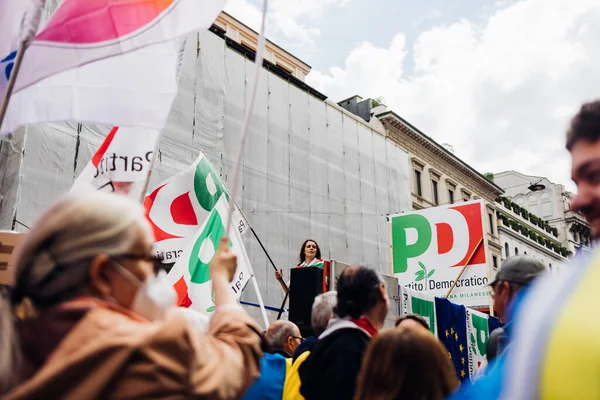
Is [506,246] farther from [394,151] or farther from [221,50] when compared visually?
[221,50]

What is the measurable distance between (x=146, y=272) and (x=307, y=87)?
701 inches

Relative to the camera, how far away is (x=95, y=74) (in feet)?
9.56

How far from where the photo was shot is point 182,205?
6.58m

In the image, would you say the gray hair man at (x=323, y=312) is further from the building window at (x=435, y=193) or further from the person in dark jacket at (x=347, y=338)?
the building window at (x=435, y=193)

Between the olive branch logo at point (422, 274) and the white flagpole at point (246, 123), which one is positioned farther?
the olive branch logo at point (422, 274)

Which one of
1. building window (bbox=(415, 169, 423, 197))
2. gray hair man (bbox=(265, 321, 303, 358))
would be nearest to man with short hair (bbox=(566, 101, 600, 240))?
gray hair man (bbox=(265, 321, 303, 358))

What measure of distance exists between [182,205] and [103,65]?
147 inches

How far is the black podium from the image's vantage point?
5.48 meters

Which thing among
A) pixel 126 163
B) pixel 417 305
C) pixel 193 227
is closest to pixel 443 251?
pixel 417 305

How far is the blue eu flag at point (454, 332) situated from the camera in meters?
8.86

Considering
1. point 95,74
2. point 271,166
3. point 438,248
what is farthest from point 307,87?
point 95,74

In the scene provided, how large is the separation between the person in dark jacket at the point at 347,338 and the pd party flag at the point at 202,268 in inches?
95.4

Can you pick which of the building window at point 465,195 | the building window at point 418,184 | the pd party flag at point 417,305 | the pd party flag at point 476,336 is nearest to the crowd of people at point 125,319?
the pd party flag at point 417,305

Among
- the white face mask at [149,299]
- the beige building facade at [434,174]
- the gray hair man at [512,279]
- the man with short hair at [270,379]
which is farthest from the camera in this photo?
the beige building facade at [434,174]
